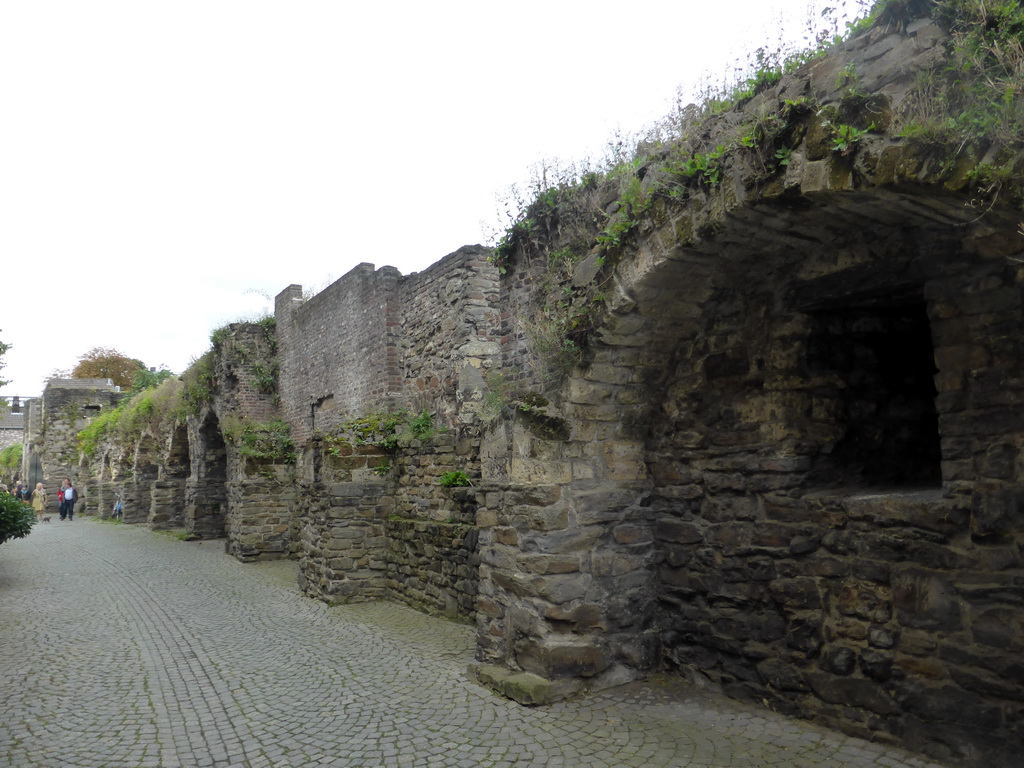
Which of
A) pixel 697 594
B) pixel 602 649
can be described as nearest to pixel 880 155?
pixel 697 594

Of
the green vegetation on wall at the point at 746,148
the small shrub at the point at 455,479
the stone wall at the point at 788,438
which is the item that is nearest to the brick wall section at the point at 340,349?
the small shrub at the point at 455,479

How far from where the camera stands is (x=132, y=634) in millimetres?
7383

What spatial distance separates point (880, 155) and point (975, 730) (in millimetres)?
2764

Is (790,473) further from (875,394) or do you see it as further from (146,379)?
(146,379)

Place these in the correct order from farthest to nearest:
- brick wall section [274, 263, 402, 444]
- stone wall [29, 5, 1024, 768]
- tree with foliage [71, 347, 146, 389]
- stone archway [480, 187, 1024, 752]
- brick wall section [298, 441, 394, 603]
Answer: tree with foliage [71, 347, 146, 389]
brick wall section [274, 263, 402, 444]
brick wall section [298, 441, 394, 603]
stone archway [480, 187, 1024, 752]
stone wall [29, 5, 1024, 768]

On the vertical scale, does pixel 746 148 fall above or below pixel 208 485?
above

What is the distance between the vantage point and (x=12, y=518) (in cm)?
1052

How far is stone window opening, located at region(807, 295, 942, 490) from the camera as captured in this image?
4488 mm

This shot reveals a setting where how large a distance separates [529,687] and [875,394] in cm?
304

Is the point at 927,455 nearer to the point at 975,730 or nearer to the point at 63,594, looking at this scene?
the point at 975,730

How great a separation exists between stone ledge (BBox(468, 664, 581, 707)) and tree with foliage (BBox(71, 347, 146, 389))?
1728 inches

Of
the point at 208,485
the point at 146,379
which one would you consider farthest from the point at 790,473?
the point at 146,379

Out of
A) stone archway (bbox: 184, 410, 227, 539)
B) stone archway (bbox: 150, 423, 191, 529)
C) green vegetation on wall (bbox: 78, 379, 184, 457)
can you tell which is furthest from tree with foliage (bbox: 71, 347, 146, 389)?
stone archway (bbox: 184, 410, 227, 539)

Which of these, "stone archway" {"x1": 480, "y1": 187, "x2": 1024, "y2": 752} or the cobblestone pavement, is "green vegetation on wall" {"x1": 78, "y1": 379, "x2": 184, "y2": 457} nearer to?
the cobblestone pavement
